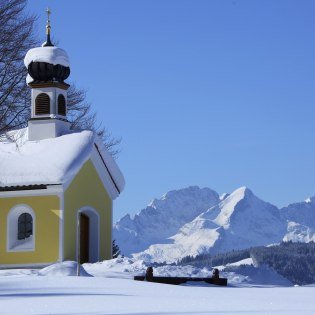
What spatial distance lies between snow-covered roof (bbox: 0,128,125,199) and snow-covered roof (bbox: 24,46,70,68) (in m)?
2.55

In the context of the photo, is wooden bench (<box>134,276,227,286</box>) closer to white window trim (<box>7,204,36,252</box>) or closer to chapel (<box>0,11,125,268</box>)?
chapel (<box>0,11,125,268</box>)

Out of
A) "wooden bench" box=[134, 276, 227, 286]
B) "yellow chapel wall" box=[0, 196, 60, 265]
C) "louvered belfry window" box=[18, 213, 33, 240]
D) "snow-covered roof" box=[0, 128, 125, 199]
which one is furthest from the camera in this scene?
"louvered belfry window" box=[18, 213, 33, 240]

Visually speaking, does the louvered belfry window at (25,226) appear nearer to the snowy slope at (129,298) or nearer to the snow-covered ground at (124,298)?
the snow-covered ground at (124,298)

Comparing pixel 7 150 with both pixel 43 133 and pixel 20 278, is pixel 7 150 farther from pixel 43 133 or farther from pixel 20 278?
pixel 20 278

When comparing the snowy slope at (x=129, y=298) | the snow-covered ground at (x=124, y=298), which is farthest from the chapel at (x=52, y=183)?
the snowy slope at (x=129, y=298)

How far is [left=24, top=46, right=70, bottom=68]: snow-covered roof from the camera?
34281mm

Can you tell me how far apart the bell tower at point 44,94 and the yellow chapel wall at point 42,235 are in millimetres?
3129

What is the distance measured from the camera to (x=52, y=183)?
31.7 meters

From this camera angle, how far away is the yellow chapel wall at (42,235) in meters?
31.7

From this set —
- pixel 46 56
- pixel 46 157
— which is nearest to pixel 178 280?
pixel 46 157

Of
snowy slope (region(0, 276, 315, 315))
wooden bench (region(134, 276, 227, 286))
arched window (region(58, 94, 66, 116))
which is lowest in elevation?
snowy slope (region(0, 276, 315, 315))

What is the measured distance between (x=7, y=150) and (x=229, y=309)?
1999cm

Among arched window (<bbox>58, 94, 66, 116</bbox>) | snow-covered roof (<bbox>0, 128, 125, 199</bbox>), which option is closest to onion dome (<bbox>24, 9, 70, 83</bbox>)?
arched window (<bbox>58, 94, 66, 116</bbox>)

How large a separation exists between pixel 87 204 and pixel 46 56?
541 centimetres
